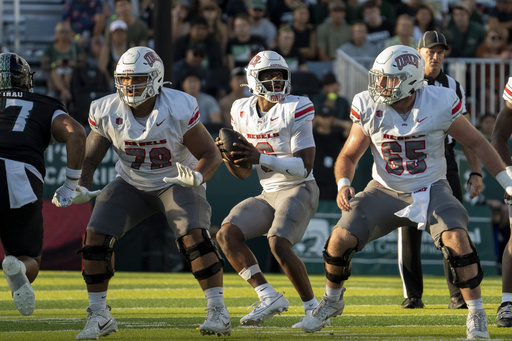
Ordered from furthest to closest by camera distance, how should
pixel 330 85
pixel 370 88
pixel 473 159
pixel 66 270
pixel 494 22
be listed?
pixel 494 22, pixel 330 85, pixel 66 270, pixel 473 159, pixel 370 88

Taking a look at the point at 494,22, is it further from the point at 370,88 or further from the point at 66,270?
the point at 370,88

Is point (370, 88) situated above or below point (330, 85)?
above

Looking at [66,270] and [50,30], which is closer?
[66,270]

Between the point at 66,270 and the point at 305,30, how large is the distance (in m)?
5.16

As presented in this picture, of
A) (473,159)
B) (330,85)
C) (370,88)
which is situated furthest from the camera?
(330,85)

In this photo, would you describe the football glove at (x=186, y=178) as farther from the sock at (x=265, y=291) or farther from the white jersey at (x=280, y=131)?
the sock at (x=265, y=291)

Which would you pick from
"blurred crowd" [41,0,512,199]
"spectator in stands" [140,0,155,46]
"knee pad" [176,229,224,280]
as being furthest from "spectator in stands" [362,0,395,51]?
"knee pad" [176,229,224,280]

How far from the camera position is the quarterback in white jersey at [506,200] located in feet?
18.5

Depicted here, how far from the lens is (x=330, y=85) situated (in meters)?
12.1

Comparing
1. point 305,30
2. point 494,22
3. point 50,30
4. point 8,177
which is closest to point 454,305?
point 8,177

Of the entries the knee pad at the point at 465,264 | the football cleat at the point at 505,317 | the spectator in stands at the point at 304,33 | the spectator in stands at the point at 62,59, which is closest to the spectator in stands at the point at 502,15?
the spectator in stands at the point at 304,33

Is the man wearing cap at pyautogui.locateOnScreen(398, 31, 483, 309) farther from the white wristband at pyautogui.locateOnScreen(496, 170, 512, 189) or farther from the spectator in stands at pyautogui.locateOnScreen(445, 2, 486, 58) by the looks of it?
the spectator in stands at pyautogui.locateOnScreen(445, 2, 486, 58)

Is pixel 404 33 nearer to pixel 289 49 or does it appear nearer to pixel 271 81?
pixel 289 49

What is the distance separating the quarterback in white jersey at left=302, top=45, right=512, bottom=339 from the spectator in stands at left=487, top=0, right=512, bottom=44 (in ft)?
30.7
